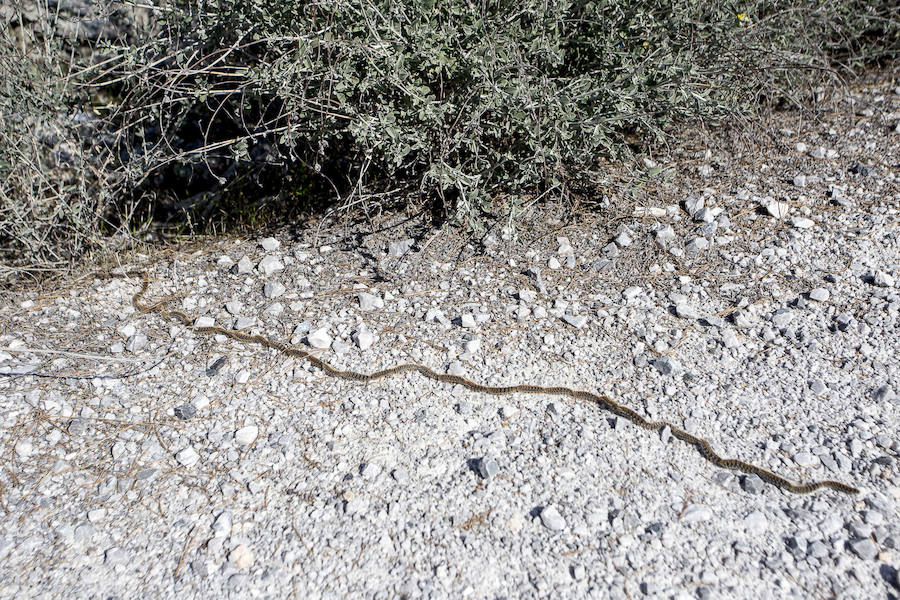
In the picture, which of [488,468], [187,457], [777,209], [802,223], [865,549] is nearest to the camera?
[865,549]

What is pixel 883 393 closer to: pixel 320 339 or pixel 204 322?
pixel 320 339

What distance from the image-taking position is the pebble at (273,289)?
3.45 m

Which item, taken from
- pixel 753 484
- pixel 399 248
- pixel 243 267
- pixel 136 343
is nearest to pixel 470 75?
pixel 399 248

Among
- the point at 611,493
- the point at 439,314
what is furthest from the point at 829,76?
the point at 611,493

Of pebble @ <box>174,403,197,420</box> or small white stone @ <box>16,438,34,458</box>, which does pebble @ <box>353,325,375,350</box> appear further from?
small white stone @ <box>16,438,34,458</box>

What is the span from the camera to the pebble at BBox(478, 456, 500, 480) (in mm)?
2443

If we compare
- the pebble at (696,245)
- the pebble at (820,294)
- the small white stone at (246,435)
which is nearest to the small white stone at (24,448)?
the small white stone at (246,435)

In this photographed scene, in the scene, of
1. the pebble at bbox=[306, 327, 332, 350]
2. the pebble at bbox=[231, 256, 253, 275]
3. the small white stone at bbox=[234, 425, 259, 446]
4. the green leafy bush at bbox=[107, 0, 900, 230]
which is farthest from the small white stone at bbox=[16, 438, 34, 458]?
the green leafy bush at bbox=[107, 0, 900, 230]

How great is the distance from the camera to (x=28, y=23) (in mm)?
4723

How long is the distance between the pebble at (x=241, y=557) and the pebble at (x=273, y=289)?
144cm

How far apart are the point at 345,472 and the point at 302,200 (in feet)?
7.15

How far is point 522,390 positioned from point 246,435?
3.52ft

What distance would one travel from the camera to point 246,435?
268cm

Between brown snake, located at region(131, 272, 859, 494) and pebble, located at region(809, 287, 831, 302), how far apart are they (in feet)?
3.55
